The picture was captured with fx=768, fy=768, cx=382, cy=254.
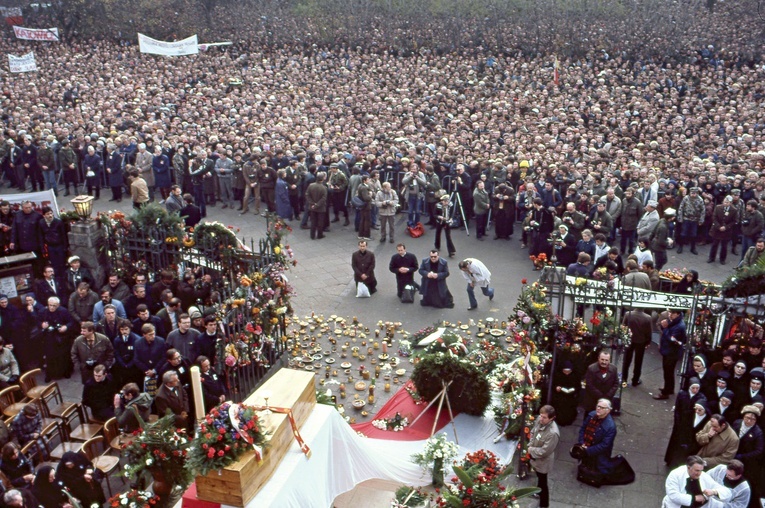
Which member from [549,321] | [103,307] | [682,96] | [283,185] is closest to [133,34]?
[283,185]

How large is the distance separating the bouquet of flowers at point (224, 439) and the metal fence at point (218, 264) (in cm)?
385

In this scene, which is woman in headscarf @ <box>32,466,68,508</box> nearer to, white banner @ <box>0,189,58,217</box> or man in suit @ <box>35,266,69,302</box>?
man in suit @ <box>35,266,69,302</box>

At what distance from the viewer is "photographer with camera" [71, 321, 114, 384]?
11.2 meters

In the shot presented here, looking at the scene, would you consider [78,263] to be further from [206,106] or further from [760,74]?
→ [760,74]

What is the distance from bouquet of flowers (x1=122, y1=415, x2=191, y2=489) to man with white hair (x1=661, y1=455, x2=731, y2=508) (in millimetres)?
5337

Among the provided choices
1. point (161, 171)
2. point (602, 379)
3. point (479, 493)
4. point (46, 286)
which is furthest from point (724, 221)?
point (161, 171)

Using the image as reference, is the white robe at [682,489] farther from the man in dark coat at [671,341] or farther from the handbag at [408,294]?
the handbag at [408,294]

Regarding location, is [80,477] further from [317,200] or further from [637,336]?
[317,200]

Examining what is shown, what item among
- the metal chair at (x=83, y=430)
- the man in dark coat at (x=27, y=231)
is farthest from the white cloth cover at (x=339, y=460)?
the man in dark coat at (x=27, y=231)

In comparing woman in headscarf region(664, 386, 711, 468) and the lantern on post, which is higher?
the lantern on post

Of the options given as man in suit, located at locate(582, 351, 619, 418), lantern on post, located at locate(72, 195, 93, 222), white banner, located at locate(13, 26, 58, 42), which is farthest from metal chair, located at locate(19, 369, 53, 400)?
white banner, located at locate(13, 26, 58, 42)

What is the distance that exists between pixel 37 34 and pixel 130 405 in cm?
3052

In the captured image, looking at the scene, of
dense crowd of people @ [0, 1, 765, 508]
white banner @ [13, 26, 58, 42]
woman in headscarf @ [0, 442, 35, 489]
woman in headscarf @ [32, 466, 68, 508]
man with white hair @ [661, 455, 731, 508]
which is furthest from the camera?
white banner @ [13, 26, 58, 42]

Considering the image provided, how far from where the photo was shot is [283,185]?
63.7 feet
